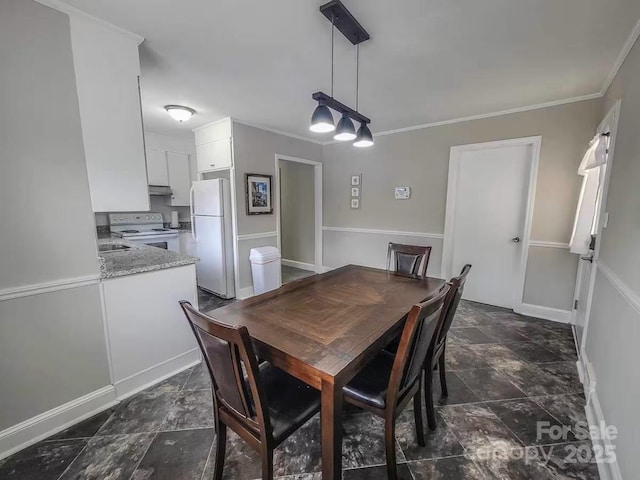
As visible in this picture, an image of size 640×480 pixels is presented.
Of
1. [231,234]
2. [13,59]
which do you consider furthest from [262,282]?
[13,59]

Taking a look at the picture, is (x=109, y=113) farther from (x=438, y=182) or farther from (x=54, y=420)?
(x=438, y=182)

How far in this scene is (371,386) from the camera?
4.43ft

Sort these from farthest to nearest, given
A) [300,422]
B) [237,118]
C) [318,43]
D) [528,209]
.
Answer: [237,118] → [528,209] → [318,43] → [300,422]

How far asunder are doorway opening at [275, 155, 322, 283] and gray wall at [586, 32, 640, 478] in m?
3.80

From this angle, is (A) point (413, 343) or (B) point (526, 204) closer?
(A) point (413, 343)

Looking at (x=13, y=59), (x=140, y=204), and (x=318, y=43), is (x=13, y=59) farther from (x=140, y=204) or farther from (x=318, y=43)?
(x=318, y=43)

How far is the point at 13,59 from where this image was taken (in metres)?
1.39

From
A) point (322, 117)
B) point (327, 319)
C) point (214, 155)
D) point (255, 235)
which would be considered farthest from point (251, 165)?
point (327, 319)

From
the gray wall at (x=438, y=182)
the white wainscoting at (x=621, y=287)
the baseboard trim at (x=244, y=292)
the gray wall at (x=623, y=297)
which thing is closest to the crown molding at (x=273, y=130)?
the gray wall at (x=438, y=182)

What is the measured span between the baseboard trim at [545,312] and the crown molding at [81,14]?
15.0 feet

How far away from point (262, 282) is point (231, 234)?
2.67ft

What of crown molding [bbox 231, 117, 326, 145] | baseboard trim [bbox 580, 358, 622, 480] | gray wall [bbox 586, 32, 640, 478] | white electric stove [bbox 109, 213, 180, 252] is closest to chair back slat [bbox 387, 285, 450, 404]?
gray wall [bbox 586, 32, 640, 478]

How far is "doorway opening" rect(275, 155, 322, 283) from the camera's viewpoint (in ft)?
16.9

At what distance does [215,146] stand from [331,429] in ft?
12.4
